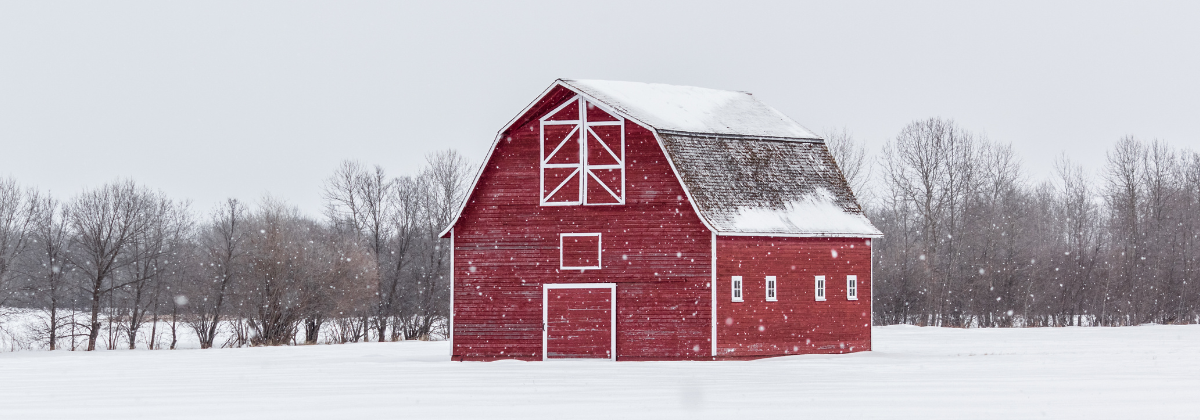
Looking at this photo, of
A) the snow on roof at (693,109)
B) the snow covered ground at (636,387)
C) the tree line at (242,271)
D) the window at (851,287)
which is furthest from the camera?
the tree line at (242,271)

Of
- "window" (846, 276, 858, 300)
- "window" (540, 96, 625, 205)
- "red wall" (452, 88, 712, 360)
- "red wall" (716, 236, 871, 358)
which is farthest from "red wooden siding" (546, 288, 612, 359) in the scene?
"window" (846, 276, 858, 300)

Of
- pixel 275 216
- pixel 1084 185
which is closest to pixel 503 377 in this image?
pixel 275 216

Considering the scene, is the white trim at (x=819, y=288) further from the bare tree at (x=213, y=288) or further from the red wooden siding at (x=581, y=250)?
the bare tree at (x=213, y=288)

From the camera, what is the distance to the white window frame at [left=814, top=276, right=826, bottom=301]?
2873 centimetres

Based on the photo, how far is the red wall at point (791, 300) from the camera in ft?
89.2

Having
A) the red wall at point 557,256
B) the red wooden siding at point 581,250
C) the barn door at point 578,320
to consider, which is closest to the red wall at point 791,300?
the red wall at point 557,256

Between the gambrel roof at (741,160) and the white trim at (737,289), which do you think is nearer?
the white trim at (737,289)

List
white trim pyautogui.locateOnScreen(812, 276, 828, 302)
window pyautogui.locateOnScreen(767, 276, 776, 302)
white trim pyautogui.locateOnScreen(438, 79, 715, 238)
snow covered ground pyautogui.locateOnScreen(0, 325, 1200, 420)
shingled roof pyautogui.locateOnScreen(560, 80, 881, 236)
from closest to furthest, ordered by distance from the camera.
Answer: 1. snow covered ground pyautogui.locateOnScreen(0, 325, 1200, 420)
2. white trim pyautogui.locateOnScreen(438, 79, 715, 238)
3. shingled roof pyautogui.locateOnScreen(560, 80, 881, 236)
4. window pyautogui.locateOnScreen(767, 276, 776, 302)
5. white trim pyautogui.locateOnScreen(812, 276, 828, 302)

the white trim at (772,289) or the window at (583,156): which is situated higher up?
the window at (583,156)

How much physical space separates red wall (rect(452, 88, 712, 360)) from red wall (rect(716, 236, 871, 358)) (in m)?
0.59

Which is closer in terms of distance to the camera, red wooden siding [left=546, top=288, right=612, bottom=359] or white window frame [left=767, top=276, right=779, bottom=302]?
red wooden siding [left=546, top=288, right=612, bottom=359]

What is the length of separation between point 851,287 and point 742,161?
3.97m

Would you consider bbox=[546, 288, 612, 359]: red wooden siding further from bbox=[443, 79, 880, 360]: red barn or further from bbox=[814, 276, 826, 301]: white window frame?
bbox=[814, 276, 826, 301]: white window frame

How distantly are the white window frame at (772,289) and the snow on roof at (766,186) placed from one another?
1094mm
